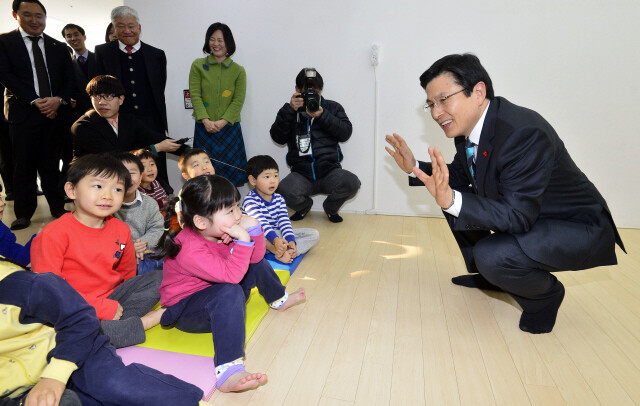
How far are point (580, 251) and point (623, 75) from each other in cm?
199

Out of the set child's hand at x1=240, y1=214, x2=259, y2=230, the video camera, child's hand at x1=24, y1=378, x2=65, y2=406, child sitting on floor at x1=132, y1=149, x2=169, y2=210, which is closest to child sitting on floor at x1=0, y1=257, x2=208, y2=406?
child's hand at x1=24, y1=378, x2=65, y2=406

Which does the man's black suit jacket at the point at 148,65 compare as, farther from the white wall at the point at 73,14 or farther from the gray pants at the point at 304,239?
the white wall at the point at 73,14

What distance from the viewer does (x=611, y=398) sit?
48.8 inches

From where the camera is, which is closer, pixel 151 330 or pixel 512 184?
pixel 512 184

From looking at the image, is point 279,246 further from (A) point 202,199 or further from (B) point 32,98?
(B) point 32,98

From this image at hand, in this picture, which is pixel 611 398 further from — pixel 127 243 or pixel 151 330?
pixel 127 243

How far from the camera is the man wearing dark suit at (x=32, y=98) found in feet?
9.02

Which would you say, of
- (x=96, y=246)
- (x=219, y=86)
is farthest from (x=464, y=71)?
(x=219, y=86)

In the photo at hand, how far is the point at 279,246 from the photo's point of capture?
7.11 ft

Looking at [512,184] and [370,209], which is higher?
[512,184]

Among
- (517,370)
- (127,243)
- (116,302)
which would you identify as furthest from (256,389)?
(517,370)

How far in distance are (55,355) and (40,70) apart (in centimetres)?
272

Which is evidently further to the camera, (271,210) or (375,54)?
(375,54)

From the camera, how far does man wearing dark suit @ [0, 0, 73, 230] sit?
2748 mm
